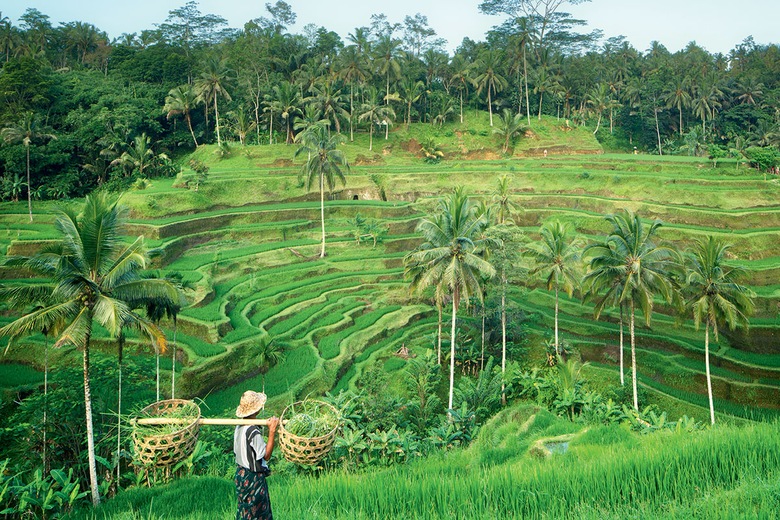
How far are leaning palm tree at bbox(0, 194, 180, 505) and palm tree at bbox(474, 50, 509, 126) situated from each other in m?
45.7

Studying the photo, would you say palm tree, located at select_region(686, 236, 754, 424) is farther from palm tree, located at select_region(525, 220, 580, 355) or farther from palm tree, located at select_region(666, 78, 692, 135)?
palm tree, located at select_region(666, 78, 692, 135)

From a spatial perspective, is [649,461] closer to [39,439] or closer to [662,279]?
[39,439]

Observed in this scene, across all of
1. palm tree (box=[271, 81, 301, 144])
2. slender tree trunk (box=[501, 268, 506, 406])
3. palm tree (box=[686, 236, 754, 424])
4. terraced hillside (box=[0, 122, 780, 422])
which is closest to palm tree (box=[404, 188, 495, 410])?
slender tree trunk (box=[501, 268, 506, 406])

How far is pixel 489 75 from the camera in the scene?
172 feet

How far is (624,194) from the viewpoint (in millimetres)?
36969

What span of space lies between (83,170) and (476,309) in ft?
101

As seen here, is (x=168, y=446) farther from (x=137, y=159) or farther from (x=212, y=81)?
(x=212, y=81)

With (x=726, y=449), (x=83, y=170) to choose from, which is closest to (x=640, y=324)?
(x=726, y=449)

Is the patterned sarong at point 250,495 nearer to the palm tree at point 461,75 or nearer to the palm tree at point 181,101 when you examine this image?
the palm tree at point 181,101

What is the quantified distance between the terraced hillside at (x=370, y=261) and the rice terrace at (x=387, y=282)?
6.9 inches

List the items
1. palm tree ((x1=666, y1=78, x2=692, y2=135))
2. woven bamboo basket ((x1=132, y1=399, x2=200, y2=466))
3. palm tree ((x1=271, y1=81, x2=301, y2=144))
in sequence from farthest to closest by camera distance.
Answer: palm tree ((x1=666, y1=78, x2=692, y2=135)) < palm tree ((x1=271, y1=81, x2=301, y2=144)) < woven bamboo basket ((x1=132, y1=399, x2=200, y2=466))

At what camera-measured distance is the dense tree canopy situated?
39.1m

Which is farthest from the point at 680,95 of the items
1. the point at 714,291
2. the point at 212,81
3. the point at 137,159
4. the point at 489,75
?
the point at 137,159

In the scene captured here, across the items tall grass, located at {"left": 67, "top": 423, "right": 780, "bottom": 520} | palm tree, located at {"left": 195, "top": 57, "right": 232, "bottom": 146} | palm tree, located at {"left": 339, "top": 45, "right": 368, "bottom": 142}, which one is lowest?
tall grass, located at {"left": 67, "top": 423, "right": 780, "bottom": 520}
